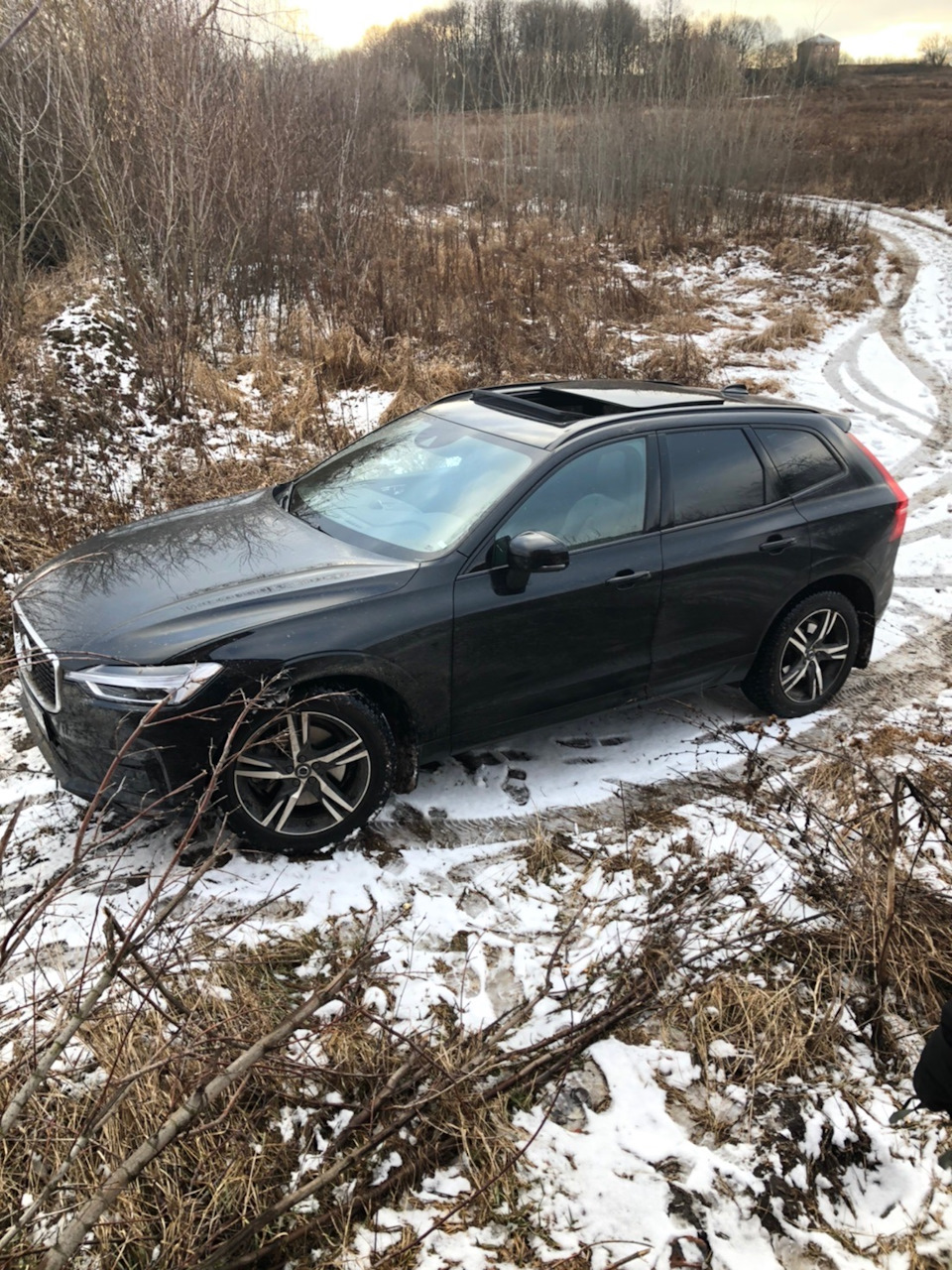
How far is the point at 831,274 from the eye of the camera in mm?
17531

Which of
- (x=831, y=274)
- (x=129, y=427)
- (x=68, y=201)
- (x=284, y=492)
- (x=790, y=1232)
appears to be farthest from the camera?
(x=831, y=274)

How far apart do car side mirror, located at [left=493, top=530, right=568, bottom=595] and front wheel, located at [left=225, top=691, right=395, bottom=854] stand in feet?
2.47

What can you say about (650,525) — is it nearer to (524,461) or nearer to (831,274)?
(524,461)

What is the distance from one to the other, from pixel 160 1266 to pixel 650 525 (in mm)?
3267

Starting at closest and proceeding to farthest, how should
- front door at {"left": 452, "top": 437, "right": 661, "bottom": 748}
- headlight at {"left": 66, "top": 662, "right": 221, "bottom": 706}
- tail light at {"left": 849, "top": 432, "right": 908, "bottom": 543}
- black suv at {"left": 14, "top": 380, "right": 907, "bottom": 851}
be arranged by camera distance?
headlight at {"left": 66, "top": 662, "right": 221, "bottom": 706} → black suv at {"left": 14, "top": 380, "right": 907, "bottom": 851} → front door at {"left": 452, "top": 437, "right": 661, "bottom": 748} → tail light at {"left": 849, "top": 432, "right": 908, "bottom": 543}

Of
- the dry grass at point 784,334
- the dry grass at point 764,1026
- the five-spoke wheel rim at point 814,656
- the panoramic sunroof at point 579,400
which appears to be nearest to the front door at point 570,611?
the panoramic sunroof at point 579,400

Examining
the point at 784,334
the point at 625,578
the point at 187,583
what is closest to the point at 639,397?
the point at 625,578

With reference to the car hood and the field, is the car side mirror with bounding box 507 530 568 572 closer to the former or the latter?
the car hood

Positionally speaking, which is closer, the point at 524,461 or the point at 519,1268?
the point at 519,1268

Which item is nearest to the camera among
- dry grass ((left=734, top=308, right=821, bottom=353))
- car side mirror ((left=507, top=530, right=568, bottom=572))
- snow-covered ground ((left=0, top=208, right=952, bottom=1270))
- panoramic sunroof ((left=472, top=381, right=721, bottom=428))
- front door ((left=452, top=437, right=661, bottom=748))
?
snow-covered ground ((left=0, top=208, right=952, bottom=1270))

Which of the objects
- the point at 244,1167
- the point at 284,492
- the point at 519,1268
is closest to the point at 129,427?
the point at 284,492

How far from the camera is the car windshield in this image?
384 cm

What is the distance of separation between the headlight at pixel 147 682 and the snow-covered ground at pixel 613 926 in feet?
1.73

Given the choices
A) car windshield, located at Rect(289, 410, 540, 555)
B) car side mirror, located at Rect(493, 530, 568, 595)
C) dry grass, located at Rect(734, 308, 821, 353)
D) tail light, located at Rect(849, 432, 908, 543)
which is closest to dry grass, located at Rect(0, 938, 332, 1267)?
car side mirror, located at Rect(493, 530, 568, 595)
